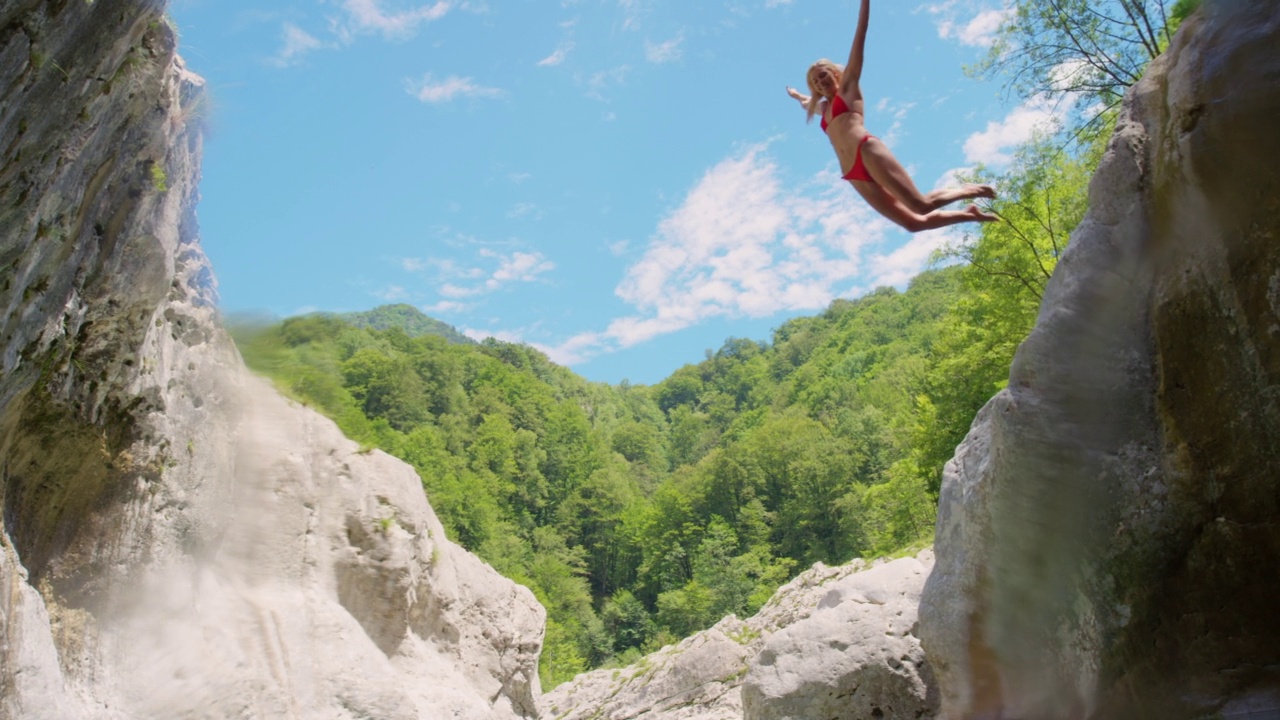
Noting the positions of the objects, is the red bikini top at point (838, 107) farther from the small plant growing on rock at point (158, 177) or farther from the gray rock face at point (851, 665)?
the gray rock face at point (851, 665)

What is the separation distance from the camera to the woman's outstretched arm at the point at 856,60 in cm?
651

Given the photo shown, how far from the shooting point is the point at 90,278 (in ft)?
22.0

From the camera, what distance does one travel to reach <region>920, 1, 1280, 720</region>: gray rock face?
6812 mm

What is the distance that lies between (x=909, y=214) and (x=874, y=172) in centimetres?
45

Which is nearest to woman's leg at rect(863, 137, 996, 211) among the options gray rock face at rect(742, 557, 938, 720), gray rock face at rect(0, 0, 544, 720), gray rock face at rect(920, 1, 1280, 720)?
gray rock face at rect(920, 1, 1280, 720)

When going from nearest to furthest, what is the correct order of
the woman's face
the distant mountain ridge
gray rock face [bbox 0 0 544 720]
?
1. gray rock face [bbox 0 0 544 720]
2. the woman's face
3. the distant mountain ridge

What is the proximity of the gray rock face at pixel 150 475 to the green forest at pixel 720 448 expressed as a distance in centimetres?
128

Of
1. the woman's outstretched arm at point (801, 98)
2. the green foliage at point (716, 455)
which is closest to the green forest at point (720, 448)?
the green foliage at point (716, 455)

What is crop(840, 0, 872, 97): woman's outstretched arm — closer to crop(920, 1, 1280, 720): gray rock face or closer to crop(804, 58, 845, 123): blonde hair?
crop(804, 58, 845, 123): blonde hair

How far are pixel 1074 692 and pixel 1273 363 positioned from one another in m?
3.64

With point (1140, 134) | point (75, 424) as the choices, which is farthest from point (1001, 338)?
point (75, 424)

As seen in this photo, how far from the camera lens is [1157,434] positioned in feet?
24.9

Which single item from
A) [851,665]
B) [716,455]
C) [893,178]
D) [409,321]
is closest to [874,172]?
[893,178]

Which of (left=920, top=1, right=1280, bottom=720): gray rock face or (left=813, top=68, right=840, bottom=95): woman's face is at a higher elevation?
(left=813, top=68, right=840, bottom=95): woman's face
